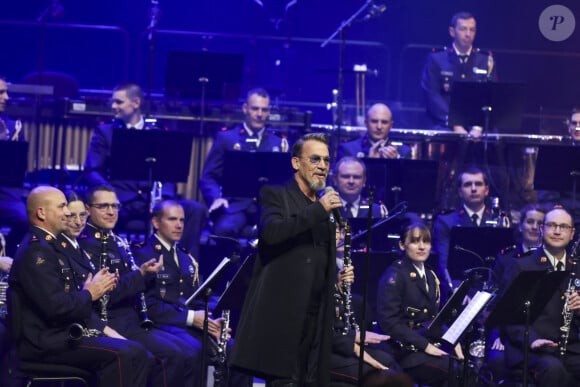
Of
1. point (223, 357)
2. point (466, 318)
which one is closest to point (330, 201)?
point (466, 318)

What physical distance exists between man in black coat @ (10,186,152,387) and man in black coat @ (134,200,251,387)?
0.97 meters

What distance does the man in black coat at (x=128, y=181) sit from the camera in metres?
11.4

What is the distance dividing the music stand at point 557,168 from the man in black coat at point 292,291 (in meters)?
5.00

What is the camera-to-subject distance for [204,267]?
37.7 feet

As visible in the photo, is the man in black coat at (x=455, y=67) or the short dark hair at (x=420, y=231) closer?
the short dark hair at (x=420, y=231)

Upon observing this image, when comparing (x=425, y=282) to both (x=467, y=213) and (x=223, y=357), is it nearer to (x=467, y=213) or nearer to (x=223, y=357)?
(x=223, y=357)

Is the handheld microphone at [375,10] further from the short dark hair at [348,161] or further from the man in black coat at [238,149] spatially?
the short dark hair at [348,161]

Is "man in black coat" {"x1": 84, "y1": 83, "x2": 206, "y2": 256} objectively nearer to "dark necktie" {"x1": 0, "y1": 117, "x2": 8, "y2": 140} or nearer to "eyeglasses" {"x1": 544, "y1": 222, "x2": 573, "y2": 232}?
"dark necktie" {"x1": 0, "y1": 117, "x2": 8, "y2": 140}

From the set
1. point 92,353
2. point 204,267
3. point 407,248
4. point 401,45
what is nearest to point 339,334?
point 407,248

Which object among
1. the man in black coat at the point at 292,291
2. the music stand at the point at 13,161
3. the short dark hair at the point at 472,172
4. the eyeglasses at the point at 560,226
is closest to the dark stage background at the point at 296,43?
the short dark hair at the point at 472,172

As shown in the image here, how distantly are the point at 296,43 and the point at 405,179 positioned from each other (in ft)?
18.9

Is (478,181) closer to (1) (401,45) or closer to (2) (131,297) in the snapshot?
(2) (131,297)

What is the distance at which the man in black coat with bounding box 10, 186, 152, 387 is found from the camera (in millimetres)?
7723

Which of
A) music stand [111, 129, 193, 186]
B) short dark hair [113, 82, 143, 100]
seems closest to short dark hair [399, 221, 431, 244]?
music stand [111, 129, 193, 186]
